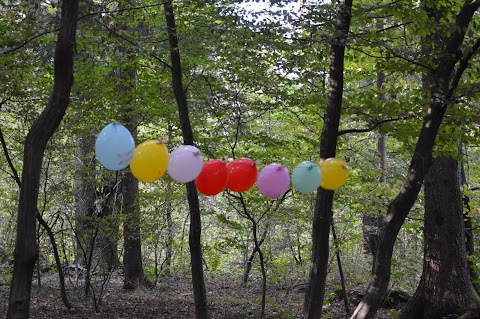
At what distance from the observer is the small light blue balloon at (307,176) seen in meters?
4.11

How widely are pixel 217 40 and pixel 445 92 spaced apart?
2.54m

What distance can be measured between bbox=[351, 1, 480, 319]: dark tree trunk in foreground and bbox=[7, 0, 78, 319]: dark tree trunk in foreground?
3.23 meters

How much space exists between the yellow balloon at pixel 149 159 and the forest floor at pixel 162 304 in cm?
357

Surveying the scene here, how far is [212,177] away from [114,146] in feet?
2.95

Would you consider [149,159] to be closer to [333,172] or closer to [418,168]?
[333,172]

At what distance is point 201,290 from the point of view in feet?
19.0

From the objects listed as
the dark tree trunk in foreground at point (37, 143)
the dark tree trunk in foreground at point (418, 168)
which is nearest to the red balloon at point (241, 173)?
the dark tree trunk in foreground at point (37, 143)

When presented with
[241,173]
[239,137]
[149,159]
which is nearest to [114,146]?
[149,159]

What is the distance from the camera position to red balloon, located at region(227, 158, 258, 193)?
418cm

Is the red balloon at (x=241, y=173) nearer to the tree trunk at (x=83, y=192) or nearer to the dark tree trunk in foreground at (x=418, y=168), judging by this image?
the dark tree trunk in foreground at (x=418, y=168)

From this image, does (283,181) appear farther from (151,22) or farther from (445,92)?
(151,22)

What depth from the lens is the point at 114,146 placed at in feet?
11.4

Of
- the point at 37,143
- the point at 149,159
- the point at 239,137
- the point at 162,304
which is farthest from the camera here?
the point at 162,304

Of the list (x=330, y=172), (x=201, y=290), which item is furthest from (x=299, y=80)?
(x=201, y=290)
